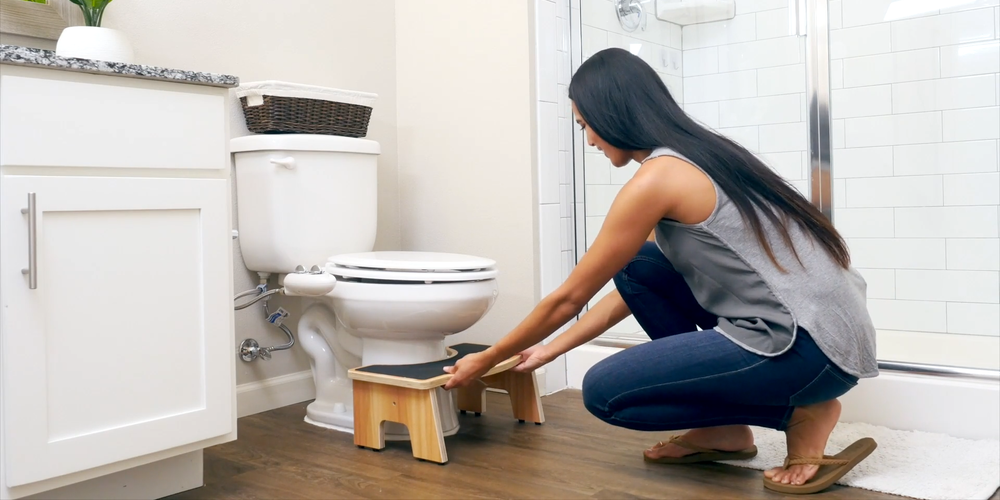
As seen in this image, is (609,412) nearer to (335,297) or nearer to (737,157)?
(737,157)

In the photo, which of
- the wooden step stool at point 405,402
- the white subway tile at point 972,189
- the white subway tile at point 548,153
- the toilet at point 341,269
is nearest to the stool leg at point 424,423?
the wooden step stool at point 405,402

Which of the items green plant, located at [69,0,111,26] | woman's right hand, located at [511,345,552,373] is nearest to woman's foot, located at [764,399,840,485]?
woman's right hand, located at [511,345,552,373]

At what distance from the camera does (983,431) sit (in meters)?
1.83

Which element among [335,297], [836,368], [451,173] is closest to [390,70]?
[451,173]

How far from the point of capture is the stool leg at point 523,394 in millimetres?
2064

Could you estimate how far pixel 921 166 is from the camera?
8.04ft

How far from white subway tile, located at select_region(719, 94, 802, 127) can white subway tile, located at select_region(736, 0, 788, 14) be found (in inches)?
10.1

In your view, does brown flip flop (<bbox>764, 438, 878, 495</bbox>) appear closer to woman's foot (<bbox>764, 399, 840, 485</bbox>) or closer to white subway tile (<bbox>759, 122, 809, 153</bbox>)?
woman's foot (<bbox>764, 399, 840, 485</bbox>)

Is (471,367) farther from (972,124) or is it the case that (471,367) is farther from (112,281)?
(972,124)

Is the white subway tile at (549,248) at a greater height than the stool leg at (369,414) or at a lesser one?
greater

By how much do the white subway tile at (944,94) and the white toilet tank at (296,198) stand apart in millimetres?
1571

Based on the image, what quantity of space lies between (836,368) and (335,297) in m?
1.09

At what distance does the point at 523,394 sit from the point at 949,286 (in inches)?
50.0

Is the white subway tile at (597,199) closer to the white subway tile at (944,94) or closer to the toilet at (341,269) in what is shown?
the toilet at (341,269)
